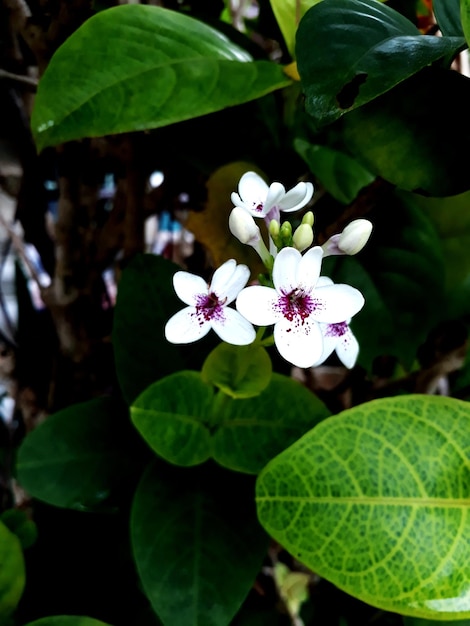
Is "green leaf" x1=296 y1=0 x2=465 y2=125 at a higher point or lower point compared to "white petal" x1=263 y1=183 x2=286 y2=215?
higher

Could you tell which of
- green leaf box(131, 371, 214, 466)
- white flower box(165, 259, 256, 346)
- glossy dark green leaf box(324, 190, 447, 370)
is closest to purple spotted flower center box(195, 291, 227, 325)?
white flower box(165, 259, 256, 346)

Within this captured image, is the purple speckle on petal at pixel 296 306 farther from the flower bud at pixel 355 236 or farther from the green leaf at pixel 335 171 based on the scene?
the green leaf at pixel 335 171

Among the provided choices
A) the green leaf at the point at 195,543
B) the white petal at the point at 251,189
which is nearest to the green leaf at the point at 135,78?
the white petal at the point at 251,189

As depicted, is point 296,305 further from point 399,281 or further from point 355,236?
point 399,281

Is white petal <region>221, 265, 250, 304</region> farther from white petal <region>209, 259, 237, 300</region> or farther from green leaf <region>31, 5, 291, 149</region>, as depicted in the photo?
green leaf <region>31, 5, 291, 149</region>

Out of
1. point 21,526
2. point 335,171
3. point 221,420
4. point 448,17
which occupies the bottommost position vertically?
point 21,526

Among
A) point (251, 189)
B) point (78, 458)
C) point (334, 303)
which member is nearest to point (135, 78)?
point (251, 189)

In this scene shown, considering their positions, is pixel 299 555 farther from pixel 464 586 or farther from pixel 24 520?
pixel 24 520
